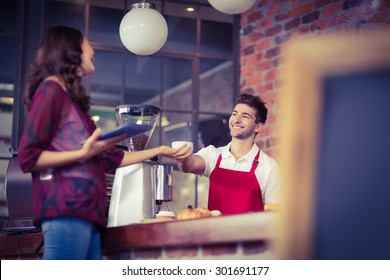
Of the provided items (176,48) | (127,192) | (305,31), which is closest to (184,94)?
(176,48)

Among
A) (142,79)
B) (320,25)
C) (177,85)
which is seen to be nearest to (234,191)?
(320,25)

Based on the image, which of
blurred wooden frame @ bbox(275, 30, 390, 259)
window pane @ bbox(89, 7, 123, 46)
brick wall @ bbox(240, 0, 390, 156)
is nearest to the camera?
blurred wooden frame @ bbox(275, 30, 390, 259)

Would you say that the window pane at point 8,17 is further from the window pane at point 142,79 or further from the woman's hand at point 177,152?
the window pane at point 142,79

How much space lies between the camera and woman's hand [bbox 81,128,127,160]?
1364mm

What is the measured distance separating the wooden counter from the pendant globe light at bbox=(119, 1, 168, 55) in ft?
3.12

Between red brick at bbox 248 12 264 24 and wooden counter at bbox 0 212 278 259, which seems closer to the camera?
wooden counter at bbox 0 212 278 259

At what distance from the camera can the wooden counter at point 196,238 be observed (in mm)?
1149

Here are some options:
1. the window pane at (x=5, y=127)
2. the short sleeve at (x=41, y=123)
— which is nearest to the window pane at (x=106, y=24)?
the window pane at (x=5, y=127)

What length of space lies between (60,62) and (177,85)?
540 cm

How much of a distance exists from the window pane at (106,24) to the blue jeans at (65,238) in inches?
80.2

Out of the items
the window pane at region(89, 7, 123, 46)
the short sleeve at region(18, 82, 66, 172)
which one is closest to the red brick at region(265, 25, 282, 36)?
the window pane at region(89, 7, 123, 46)

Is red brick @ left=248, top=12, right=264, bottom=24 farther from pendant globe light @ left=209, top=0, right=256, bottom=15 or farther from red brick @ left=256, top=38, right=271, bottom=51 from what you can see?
pendant globe light @ left=209, top=0, right=256, bottom=15
